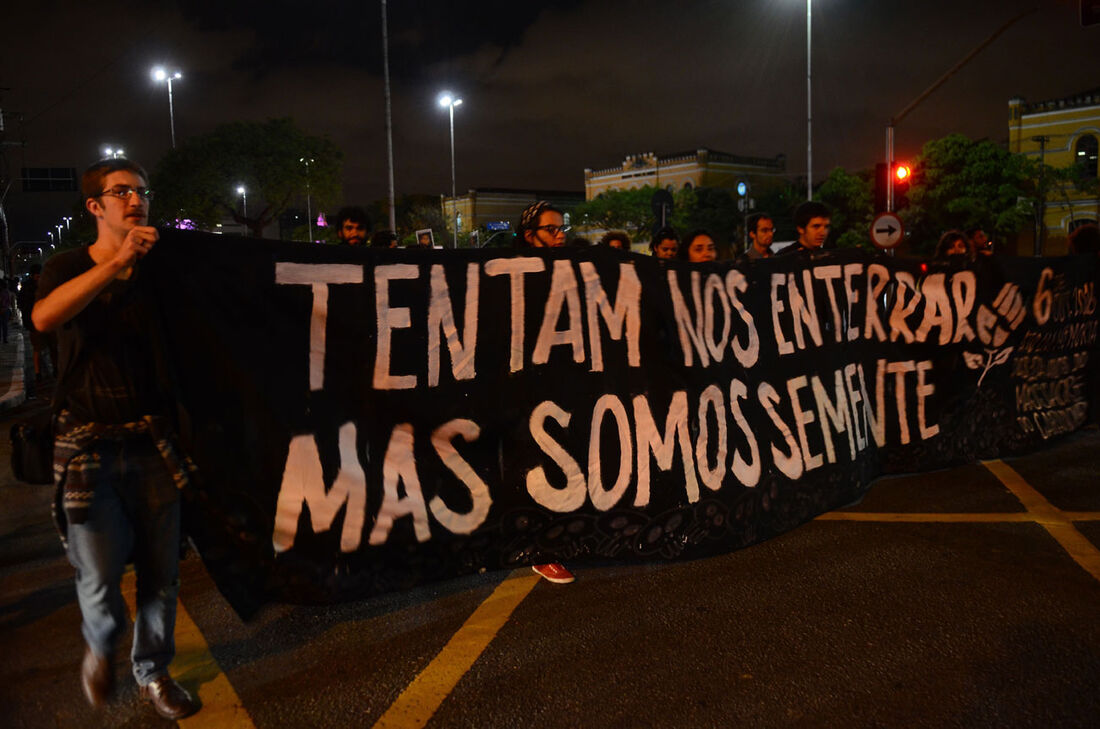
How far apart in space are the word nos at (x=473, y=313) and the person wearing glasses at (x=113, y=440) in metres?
0.75

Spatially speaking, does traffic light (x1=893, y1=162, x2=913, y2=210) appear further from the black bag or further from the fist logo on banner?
the black bag

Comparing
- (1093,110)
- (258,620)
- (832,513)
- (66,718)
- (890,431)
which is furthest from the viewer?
(1093,110)

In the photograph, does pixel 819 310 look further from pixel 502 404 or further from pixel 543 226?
pixel 502 404

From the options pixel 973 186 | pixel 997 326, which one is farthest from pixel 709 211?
pixel 997 326

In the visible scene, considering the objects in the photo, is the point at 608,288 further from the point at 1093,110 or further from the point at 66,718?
the point at 1093,110

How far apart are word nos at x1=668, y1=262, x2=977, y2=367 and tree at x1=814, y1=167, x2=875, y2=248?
49.5m

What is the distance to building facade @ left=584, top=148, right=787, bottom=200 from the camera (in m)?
79.4

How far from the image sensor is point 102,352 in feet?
8.04

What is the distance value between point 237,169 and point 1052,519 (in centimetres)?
4340

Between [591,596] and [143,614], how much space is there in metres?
1.79

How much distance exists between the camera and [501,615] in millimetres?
3385

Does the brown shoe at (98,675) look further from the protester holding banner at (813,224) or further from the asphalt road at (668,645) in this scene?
the protester holding banner at (813,224)

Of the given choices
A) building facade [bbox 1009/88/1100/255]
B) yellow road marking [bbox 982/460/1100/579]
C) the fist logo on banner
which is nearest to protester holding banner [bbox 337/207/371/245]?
the fist logo on banner

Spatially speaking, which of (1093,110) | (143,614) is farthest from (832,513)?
(1093,110)
